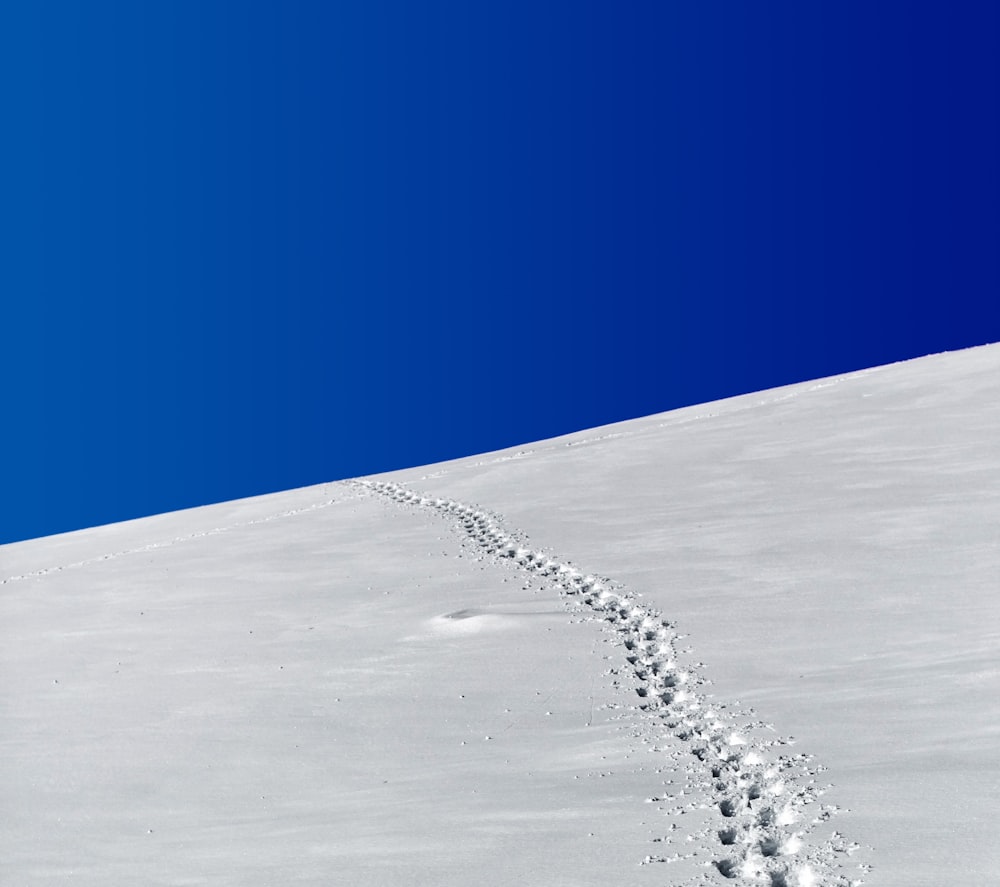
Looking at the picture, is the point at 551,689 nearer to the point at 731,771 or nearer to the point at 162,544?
the point at 731,771

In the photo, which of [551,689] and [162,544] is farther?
[162,544]

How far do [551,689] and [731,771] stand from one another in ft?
5.28

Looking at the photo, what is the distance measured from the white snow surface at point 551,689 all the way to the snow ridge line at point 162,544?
10cm

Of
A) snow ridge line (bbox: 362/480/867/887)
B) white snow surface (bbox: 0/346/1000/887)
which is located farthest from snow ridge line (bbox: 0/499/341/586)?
snow ridge line (bbox: 362/480/867/887)

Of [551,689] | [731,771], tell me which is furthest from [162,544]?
[731,771]

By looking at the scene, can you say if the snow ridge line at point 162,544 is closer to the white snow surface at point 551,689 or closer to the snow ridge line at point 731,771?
the white snow surface at point 551,689

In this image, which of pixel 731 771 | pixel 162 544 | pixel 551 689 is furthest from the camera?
pixel 162 544

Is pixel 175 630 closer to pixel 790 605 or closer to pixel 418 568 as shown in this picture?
pixel 418 568

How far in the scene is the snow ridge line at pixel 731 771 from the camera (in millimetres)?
3605

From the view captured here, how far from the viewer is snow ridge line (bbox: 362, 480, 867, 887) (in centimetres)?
360

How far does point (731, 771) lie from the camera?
4508 mm

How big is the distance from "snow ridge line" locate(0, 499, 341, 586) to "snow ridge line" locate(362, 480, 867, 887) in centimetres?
579

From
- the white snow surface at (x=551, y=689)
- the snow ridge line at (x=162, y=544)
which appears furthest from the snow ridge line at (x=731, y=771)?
the snow ridge line at (x=162, y=544)

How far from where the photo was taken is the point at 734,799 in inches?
166
